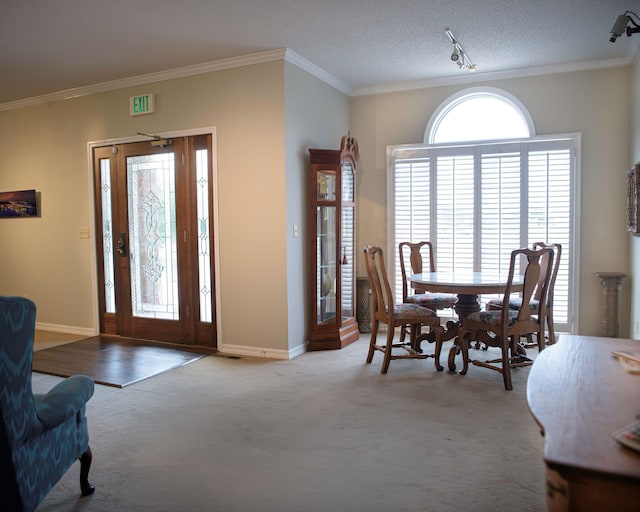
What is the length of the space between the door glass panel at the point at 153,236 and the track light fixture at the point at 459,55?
283 centimetres

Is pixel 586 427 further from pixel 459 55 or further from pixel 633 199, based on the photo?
pixel 459 55

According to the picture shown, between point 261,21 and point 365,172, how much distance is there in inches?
98.2

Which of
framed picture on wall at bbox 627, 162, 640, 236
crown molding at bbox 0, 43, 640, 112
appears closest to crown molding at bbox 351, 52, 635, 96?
crown molding at bbox 0, 43, 640, 112

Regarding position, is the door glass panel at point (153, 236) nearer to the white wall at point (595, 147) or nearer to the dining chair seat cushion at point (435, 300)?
the dining chair seat cushion at point (435, 300)

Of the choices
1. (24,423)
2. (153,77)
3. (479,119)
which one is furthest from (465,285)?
(153,77)

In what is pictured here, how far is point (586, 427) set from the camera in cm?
110

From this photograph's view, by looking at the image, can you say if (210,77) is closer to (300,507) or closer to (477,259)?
(477,259)

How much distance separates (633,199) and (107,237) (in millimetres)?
5205

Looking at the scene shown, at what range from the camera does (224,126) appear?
4.72 metres

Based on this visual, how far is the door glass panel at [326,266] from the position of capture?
4.93 meters

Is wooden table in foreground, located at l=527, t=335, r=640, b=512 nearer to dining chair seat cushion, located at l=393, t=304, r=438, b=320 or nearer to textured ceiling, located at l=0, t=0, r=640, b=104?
dining chair seat cushion, located at l=393, t=304, r=438, b=320

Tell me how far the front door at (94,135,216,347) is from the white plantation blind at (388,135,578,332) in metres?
2.18

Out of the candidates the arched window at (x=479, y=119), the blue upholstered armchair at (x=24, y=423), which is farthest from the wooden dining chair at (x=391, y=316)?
the blue upholstered armchair at (x=24, y=423)

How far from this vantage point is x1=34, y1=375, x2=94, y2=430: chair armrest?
1947 mm
